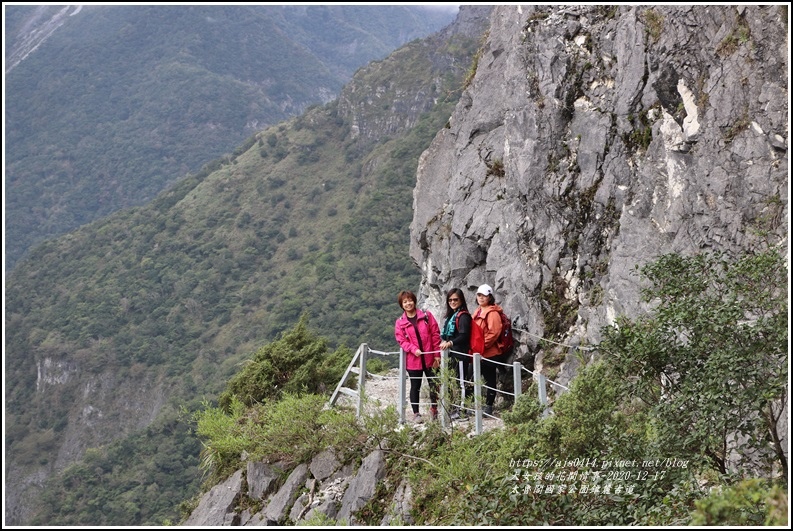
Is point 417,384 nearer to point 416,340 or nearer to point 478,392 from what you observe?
point 416,340

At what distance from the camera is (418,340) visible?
8.80 meters

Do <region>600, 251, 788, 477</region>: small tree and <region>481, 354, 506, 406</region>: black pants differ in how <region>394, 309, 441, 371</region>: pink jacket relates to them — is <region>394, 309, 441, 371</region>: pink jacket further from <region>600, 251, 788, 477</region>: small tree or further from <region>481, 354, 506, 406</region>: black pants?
<region>600, 251, 788, 477</region>: small tree

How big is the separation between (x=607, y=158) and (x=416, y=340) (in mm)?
3283

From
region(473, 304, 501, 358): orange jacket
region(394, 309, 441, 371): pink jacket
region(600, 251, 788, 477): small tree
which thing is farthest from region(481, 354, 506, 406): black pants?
region(600, 251, 788, 477): small tree

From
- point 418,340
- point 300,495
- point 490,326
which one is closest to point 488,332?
point 490,326

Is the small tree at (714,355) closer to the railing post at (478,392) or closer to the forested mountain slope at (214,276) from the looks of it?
the railing post at (478,392)

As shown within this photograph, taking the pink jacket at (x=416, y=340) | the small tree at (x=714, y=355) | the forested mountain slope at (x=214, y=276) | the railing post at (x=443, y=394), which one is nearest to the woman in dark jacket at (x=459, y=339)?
the pink jacket at (x=416, y=340)

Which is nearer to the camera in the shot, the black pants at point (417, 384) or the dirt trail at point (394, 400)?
the black pants at point (417, 384)

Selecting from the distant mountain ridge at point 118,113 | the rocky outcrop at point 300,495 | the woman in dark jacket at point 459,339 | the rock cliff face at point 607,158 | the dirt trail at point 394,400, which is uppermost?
the distant mountain ridge at point 118,113

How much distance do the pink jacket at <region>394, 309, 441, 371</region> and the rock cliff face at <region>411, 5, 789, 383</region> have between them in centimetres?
168

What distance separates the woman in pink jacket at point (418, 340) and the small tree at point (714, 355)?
2.98 meters

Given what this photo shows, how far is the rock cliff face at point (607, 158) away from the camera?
24.9 feet

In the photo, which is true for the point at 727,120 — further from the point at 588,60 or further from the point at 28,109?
the point at 28,109

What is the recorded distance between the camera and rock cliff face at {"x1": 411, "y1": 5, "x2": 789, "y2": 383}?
24.9 ft
